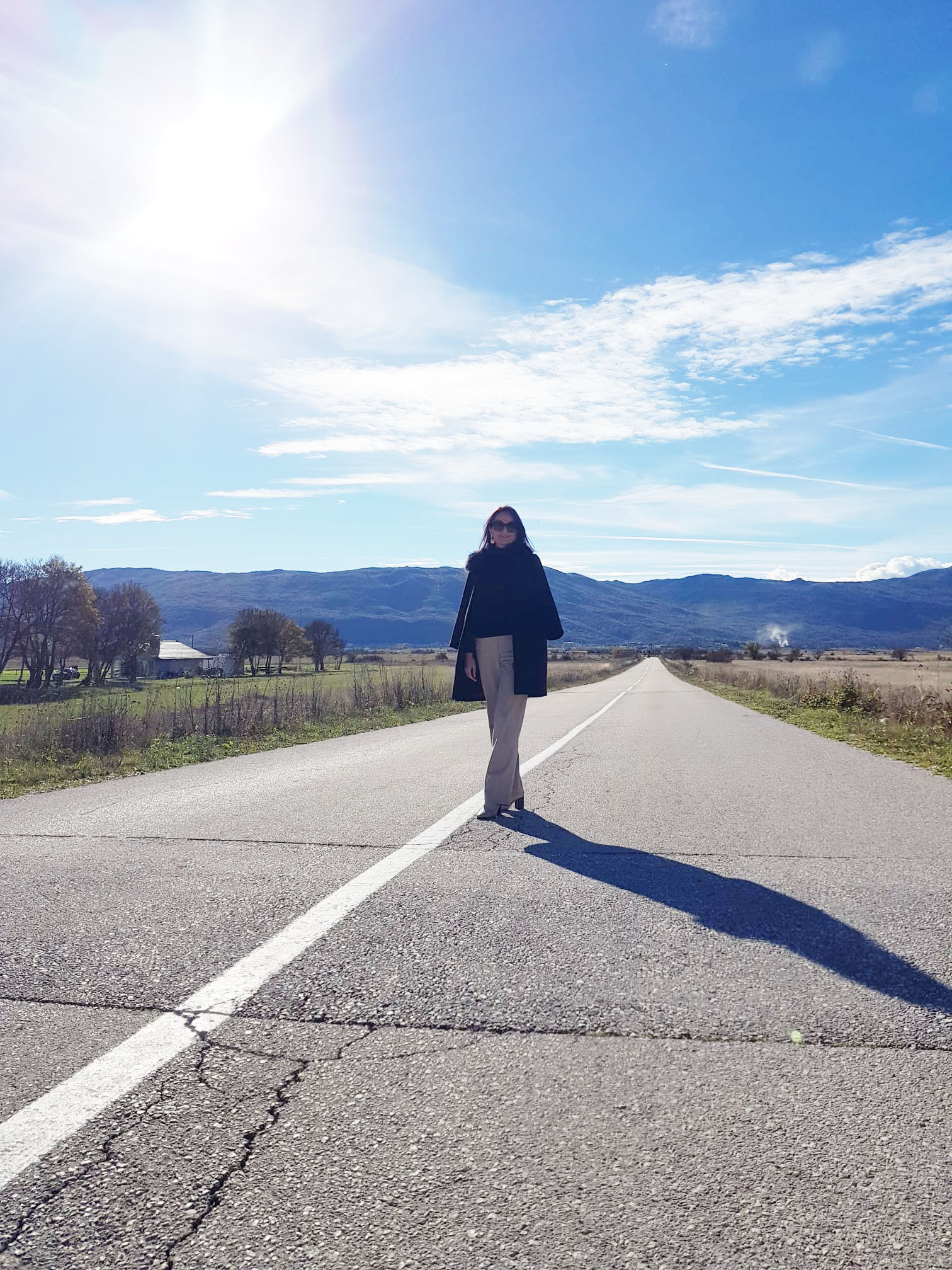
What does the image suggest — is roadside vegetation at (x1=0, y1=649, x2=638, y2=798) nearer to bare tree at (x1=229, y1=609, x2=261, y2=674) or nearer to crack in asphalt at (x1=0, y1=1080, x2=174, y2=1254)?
crack in asphalt at (x1=0, y1=1080, x2=174, y2=1254)

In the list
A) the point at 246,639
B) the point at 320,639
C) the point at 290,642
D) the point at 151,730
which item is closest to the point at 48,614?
the point at 246,639

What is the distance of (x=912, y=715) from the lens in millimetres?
17344

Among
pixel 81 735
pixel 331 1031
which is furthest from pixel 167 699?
pixel 331 1031

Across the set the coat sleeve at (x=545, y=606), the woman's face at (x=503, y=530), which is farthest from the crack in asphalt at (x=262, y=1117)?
the woman's face at (x=503, y=530)

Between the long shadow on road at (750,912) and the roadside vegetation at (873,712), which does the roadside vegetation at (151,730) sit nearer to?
the long shadow on road at (750,912)

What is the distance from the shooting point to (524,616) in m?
7.05

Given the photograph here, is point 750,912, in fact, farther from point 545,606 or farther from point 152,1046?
point 545,606

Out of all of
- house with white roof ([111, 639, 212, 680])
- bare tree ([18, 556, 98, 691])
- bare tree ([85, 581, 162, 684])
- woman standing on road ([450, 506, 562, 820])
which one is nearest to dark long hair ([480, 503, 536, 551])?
woman standing on road ([450, 506, 562, 820])

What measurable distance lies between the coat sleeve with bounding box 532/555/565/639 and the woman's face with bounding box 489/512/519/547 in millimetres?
250

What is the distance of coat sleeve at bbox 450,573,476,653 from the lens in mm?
7113

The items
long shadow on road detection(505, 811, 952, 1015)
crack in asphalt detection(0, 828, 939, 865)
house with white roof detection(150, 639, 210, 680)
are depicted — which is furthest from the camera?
house with white roof detection(150, 639, 210, 680)

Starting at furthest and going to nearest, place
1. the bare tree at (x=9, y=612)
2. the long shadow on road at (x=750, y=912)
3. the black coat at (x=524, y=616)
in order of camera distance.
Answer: the bare tree at (x=9, y=612), the black coat at (x=524, y=616), the long shadow on road at (x=750, y=912)

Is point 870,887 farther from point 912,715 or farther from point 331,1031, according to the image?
point 912,715

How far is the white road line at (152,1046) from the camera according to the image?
2316 millimetres
